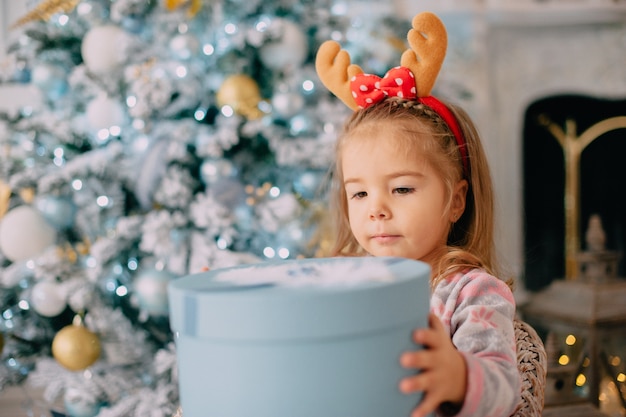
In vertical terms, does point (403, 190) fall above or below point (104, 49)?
below

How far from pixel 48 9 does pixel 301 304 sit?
73.6 inches

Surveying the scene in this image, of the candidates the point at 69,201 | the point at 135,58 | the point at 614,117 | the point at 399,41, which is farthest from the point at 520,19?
the point at 69,201

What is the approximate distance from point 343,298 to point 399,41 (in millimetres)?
1736

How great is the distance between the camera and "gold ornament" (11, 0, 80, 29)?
1946mm

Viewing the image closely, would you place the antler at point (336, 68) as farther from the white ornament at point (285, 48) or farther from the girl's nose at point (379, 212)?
the white ornament at point (285, 48)

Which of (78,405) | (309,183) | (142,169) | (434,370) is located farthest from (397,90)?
(78,405)

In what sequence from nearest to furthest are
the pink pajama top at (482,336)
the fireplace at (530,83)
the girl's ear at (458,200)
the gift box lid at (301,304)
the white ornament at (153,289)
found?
the gift box lid at (301,304) → the pink pajama top at (482,336) → the girl's ear at (458,200) → the white ornament at (153,289) → the fireplace at (530,83)

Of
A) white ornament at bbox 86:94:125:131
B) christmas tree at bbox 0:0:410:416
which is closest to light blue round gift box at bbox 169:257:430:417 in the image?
christmas tree at bbox 0:0:410:416

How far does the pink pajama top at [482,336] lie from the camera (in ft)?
1.92

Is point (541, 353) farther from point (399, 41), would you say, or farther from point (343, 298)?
point (399, 41)

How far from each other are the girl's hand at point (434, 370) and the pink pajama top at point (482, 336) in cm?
2

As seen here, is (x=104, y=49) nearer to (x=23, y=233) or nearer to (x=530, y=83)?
(x=23, y=233)

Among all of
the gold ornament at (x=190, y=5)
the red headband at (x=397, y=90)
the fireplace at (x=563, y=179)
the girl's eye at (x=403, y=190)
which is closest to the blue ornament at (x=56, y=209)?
the gold ornament at (x=190, y=5)

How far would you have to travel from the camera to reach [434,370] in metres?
0.53
